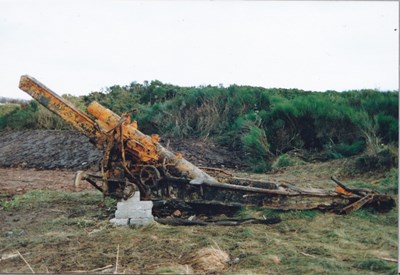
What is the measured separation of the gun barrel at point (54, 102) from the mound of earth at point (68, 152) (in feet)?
24.1

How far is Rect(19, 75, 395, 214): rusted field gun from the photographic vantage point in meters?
6.88

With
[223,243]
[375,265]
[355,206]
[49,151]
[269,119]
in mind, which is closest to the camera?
[375,265]

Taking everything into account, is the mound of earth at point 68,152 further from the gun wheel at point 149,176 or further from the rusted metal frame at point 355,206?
the rusted metal frame at point 355,206

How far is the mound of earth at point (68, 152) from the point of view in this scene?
15.3m

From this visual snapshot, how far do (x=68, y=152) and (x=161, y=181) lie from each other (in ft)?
34.9

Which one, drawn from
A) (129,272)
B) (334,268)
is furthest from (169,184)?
(334,268)

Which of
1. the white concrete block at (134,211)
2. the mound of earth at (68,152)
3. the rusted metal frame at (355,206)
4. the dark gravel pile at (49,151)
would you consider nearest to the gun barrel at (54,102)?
the white concrete block at (134,211)

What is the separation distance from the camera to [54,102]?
280 inches

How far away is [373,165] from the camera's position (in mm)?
10102

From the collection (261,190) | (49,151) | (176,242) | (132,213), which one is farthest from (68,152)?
(176,242)

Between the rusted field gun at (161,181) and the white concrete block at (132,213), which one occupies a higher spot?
the rusted field gun at (161,181)

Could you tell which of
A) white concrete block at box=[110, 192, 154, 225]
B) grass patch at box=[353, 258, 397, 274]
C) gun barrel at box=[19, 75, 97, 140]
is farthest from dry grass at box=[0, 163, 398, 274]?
gun barrel at box=[19, 75, 97, 140]

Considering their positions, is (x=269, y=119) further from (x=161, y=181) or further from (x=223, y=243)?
(x=223, y=243)

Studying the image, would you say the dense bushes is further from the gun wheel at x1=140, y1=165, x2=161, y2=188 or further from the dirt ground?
the gun wheel at x1=140, y1=165, x2=161, y2=188
